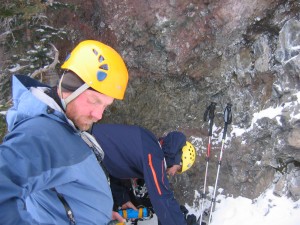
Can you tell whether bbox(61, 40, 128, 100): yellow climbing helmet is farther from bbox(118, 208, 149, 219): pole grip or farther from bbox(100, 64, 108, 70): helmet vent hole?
bbox(118, 208, 149, 219): pole grip

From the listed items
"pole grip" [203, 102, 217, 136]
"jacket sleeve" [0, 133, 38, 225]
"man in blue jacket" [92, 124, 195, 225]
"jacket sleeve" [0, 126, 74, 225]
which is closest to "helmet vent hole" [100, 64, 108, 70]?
"jacket sleeve" [0, 126, 74, 225]

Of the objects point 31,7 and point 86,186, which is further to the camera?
point 31,7

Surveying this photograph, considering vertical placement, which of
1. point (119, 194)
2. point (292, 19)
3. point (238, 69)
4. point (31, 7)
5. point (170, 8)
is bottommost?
point (119, 194)

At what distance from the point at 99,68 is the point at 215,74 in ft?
14.3

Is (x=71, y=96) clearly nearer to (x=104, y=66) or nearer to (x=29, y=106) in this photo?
(x=29, y=106)

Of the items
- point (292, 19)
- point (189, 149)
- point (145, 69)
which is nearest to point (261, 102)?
point (292, 19)

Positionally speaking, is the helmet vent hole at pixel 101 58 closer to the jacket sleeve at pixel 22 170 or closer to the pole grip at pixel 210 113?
the jacket sleeve at pixel 22 170

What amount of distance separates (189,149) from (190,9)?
122 inches

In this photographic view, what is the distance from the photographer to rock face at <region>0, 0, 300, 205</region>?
5.76 metres

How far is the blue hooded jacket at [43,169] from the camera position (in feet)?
5.73

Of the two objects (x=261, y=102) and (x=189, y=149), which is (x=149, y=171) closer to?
(x=189, y=149)

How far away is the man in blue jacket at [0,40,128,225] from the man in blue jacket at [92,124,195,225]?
5.42 ft

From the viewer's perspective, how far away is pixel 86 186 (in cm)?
230

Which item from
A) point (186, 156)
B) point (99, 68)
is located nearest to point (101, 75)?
point (99, 68)
